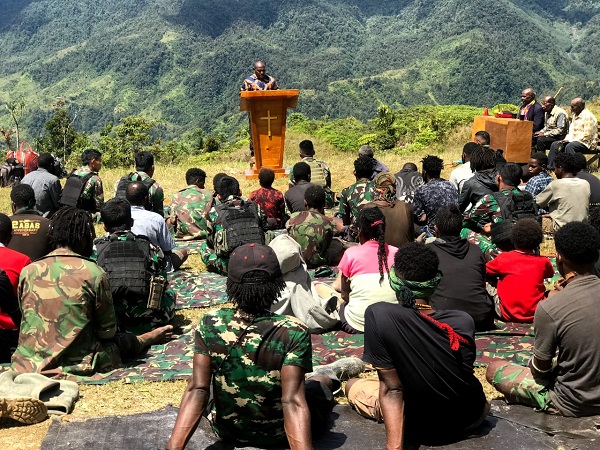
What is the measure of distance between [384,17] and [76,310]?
151886mm

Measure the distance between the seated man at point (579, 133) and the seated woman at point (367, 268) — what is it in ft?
23.5

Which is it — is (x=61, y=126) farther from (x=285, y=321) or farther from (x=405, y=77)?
(x=405, y=77)

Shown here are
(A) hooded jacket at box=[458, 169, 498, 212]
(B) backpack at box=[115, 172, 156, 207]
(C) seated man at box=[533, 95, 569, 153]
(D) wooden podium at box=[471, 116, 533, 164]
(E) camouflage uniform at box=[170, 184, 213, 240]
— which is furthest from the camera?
(C) seated man at box=[533, 95, 569, 153]

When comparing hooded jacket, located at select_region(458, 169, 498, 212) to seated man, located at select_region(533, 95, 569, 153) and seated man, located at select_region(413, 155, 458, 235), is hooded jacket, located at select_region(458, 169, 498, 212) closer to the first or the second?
seated man, located at select_region(413, 155, 458, 235)

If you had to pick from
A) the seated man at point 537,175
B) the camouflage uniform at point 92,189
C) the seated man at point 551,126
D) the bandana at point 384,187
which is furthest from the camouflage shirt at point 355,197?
the seated man at point 551,126

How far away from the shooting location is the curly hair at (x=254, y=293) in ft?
12.0

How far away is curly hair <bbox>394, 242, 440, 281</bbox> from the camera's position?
13.0ft

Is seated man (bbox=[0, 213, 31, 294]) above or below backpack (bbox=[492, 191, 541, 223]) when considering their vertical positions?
below

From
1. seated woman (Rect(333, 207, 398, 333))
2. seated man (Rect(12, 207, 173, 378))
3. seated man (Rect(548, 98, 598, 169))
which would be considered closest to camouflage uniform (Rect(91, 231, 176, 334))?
seated man (Rect(12, 207, 173, 378))

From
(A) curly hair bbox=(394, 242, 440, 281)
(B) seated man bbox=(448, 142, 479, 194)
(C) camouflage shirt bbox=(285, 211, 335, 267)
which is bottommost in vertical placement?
(C) camouflage shirt bbox=(285, 211, 335, 267)

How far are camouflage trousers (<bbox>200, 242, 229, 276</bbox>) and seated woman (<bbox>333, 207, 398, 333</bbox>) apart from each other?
2.23 meters

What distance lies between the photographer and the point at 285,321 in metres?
3.70

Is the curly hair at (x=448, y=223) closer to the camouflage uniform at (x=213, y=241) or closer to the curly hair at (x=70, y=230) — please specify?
the camouflage uniform at (x=213, y=241)

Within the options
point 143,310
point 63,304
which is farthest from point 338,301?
point 63,304
